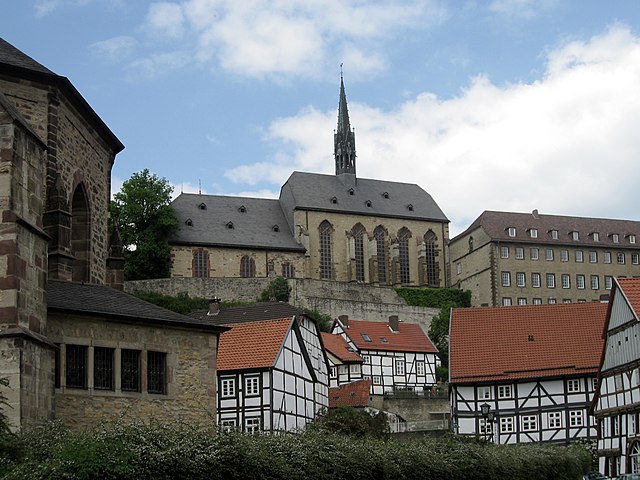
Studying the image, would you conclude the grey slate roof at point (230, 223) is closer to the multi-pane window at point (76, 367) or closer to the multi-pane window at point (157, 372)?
the multi-pane window at point (157, 372)

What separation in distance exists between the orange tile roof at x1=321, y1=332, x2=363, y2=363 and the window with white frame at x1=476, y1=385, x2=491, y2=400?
14572 mm

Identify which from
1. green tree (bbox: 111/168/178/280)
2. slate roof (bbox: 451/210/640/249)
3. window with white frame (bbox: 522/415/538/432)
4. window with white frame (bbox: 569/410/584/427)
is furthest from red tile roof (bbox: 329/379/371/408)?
slate roof (bbox: 451/210/640/249)

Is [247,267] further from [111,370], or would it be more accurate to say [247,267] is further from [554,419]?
[111,370]

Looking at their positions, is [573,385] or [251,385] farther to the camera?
[573,385]

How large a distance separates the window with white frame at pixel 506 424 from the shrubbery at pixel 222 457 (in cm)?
2377

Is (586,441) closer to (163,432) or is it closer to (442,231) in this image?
(163,432)

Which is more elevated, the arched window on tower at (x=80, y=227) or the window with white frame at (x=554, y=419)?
the arched window on tower at (x=80, y=227)

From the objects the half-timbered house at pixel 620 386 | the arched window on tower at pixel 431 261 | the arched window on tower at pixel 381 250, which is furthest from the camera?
the arched window on tower at pixel 431 261

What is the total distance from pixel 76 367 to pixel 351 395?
34.0 metres

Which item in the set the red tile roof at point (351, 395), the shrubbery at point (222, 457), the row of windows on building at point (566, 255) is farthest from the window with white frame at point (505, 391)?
the row of windows on building at point (566, 255)

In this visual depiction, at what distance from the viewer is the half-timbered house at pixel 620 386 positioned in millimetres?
37344

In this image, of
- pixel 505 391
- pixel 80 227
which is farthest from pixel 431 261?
pixel 80 227

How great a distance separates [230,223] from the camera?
83875mm

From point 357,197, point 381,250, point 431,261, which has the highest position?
point 357,197
